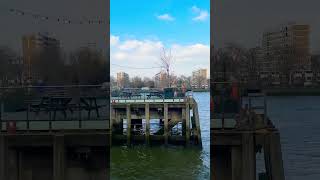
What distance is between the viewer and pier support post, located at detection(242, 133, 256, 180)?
3795 mm

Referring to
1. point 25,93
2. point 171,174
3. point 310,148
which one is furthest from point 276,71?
point 25,93

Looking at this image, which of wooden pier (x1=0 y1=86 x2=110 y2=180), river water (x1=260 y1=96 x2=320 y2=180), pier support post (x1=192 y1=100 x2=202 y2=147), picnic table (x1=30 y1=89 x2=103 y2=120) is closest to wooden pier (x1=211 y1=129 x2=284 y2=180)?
wooden pier (x1=0 y1=86 x2=110 y2=180)

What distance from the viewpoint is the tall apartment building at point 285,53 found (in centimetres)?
877

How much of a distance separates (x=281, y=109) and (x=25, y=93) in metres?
15.2

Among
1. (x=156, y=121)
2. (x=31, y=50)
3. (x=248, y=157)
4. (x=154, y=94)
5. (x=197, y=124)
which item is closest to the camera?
(x=248, y=157)

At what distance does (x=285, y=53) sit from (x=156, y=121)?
5.15 metres

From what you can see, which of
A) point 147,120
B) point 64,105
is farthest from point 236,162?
point 147,120

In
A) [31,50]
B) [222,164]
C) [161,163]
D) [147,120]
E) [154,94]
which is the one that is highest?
[31,50]

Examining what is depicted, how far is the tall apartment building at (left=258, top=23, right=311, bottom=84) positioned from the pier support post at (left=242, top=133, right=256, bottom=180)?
4393 mm

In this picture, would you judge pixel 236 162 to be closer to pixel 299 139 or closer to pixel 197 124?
pixel 299 139

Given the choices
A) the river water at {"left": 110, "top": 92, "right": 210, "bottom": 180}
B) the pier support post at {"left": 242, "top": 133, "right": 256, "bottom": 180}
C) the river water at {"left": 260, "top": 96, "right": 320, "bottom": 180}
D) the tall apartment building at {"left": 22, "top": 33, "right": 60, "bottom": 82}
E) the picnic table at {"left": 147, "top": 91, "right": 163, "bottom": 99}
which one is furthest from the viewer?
the picnic table at {"left": 147, "top": 91, "right": 163, "bottom": 99}

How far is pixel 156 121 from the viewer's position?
1407cm

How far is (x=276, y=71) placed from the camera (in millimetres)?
10586

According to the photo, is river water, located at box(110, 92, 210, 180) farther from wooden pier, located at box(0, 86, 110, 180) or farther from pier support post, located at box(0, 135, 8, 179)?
Result: pier support post, located at box(0, 135, 8, 179)
